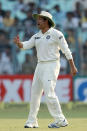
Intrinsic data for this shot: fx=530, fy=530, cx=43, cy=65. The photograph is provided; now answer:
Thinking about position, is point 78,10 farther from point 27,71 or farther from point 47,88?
point 47,88

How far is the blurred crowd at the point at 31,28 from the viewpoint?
1447cm

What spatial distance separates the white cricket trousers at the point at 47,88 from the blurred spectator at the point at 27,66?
5.64m

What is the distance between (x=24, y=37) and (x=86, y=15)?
2.39 m

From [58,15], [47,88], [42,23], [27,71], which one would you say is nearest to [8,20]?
[58,15]

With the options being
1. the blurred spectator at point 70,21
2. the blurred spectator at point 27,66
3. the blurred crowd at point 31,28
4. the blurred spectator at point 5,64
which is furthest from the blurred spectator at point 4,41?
the blurred spectator at point 70,21

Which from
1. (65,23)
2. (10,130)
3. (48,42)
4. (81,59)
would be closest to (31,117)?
(10,130)

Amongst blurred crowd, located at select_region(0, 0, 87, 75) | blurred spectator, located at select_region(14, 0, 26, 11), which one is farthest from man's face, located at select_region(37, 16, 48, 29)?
Result: blurred spectator, located at select_region(14, 0, 26, 11)

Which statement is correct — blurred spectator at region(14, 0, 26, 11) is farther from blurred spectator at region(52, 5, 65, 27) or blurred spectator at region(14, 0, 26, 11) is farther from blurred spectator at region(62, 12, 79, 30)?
blurred spectator at region(62, 12, 79, 30)

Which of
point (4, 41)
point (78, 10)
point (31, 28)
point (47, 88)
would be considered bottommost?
point (47, 88)

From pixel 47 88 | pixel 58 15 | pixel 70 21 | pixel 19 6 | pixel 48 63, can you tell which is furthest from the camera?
pixel 19 6

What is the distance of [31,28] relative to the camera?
1473cm

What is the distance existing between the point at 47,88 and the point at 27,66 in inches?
237

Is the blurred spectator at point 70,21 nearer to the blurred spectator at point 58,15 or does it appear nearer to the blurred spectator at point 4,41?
the blurred spectator at point 58,15

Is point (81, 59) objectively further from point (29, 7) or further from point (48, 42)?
point (48, 42)
